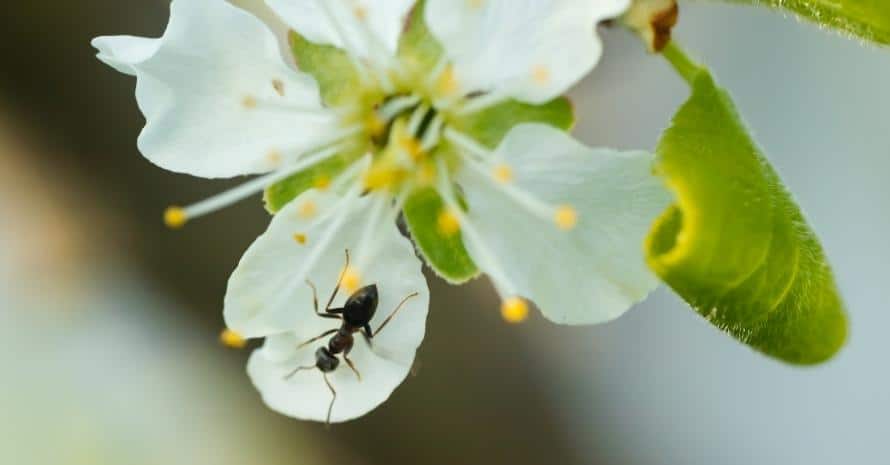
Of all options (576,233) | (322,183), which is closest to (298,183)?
(322,183)

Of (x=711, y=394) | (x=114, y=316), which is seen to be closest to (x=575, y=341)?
(x=711, y=394)

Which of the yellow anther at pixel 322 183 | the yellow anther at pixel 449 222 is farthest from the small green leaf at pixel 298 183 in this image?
the yellow anther at pixel 449 222

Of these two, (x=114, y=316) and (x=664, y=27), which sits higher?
(x=664, y=27)

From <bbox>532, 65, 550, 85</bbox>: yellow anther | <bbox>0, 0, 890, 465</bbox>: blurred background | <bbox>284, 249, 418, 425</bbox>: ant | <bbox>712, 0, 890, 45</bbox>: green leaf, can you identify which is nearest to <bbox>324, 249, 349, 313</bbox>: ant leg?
<bbox>284, 249, 418, 425</bbox>: ant

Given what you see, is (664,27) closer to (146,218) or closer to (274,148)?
(274,148)

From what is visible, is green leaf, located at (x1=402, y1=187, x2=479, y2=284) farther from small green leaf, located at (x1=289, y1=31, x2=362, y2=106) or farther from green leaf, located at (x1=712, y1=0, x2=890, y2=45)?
green leaf, located at (x1=712, y1=0, x2=890, y2=45)

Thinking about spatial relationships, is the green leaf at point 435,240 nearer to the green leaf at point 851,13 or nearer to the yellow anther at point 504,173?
the yellow anther at point 504,173

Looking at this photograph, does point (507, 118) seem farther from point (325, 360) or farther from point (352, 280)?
point (325, 360)
